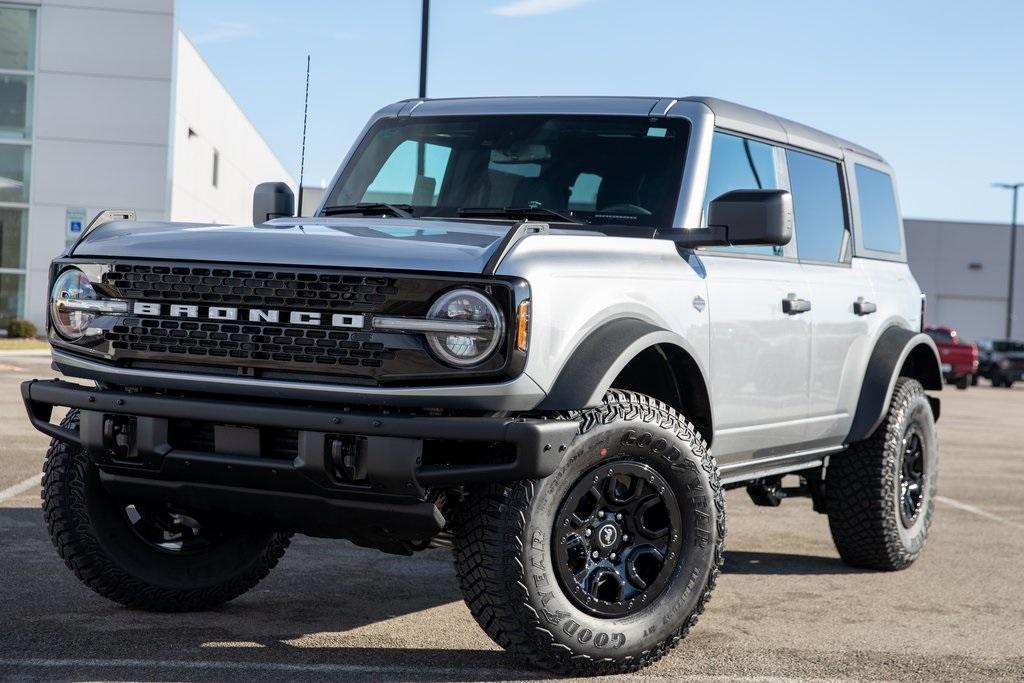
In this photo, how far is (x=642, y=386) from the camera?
528 cm

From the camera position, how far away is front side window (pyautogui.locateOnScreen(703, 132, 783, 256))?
5.75m

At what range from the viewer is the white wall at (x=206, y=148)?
3688 cm

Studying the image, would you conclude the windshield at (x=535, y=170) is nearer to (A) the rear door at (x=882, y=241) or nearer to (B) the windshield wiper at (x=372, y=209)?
(B) the windshield wiper at (x=372, y=209)

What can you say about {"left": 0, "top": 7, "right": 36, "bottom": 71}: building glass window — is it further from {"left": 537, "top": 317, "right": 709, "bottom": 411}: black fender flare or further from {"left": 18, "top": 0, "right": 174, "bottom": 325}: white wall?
{"left": 537, "top": 317, "right": 709, "bottom": 411}: black fender flare

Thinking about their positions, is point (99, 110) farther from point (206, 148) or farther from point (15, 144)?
point (206, 148)

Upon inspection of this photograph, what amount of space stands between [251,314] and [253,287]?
0.08 m

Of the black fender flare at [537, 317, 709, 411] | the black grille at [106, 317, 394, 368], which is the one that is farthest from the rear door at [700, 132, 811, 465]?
the black grille at [106, 317, 394, 368]

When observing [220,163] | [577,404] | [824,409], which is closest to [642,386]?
[577,404]

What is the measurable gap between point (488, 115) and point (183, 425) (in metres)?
2.27

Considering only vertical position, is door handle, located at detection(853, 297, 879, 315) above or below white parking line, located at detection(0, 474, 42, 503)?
above

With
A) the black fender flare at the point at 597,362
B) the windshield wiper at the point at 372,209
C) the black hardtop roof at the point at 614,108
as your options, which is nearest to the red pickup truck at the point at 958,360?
the black hardtop roof at the point at 614,108

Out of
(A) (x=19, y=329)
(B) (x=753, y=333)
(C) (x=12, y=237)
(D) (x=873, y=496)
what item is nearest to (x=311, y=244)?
(B) (x=753, y=333)

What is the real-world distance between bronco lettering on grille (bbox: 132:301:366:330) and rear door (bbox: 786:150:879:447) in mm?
2694

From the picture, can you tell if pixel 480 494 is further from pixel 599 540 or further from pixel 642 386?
pixel 642 386
